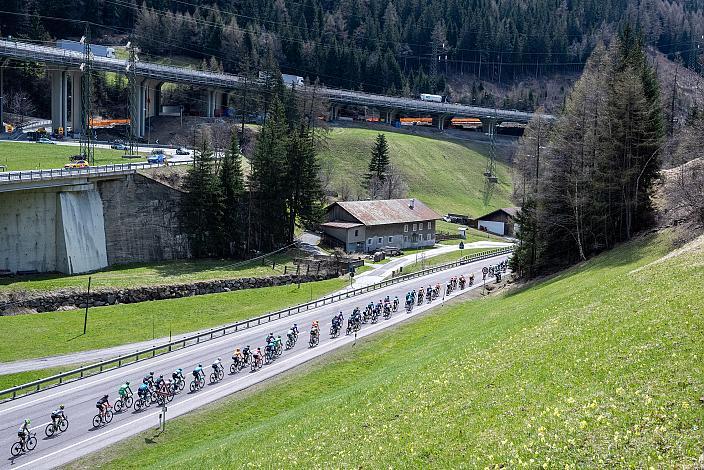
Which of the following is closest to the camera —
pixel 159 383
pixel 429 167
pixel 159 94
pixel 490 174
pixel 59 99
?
pixel 159 383

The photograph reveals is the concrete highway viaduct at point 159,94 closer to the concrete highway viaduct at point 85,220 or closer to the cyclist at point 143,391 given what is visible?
the concrete highway viaduct at point 85,220

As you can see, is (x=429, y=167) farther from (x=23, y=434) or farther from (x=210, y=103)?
(x=23, y=434)

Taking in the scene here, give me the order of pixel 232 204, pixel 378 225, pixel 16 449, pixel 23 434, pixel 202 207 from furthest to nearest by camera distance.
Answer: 1. pixel 378 225
2. pixel 232 204
3. pixel 202 207
4. pixel 23 434
5. pixel 16 449

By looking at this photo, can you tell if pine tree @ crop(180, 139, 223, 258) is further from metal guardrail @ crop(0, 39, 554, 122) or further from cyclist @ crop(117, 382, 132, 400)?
cyclist @ crop(117, 382, 132, 400)

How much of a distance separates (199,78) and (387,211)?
170 ft

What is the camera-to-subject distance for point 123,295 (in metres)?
51.8

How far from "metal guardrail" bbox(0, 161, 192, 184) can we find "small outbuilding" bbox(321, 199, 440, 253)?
20657 millimetres

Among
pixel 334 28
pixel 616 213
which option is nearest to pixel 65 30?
pixel 334 28

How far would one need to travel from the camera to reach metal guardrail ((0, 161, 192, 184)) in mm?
52375

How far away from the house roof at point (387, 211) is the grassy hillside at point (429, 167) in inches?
611

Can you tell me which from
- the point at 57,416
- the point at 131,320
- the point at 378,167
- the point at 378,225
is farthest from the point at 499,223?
the point at 57,416

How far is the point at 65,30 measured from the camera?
5630 inches

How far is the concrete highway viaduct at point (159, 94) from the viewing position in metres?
97.7

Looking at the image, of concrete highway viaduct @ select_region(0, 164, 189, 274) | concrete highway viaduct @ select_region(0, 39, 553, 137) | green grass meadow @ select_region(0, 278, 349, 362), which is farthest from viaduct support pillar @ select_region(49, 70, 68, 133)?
green grass meadow @ select_region(0, 278, 349, 362)
